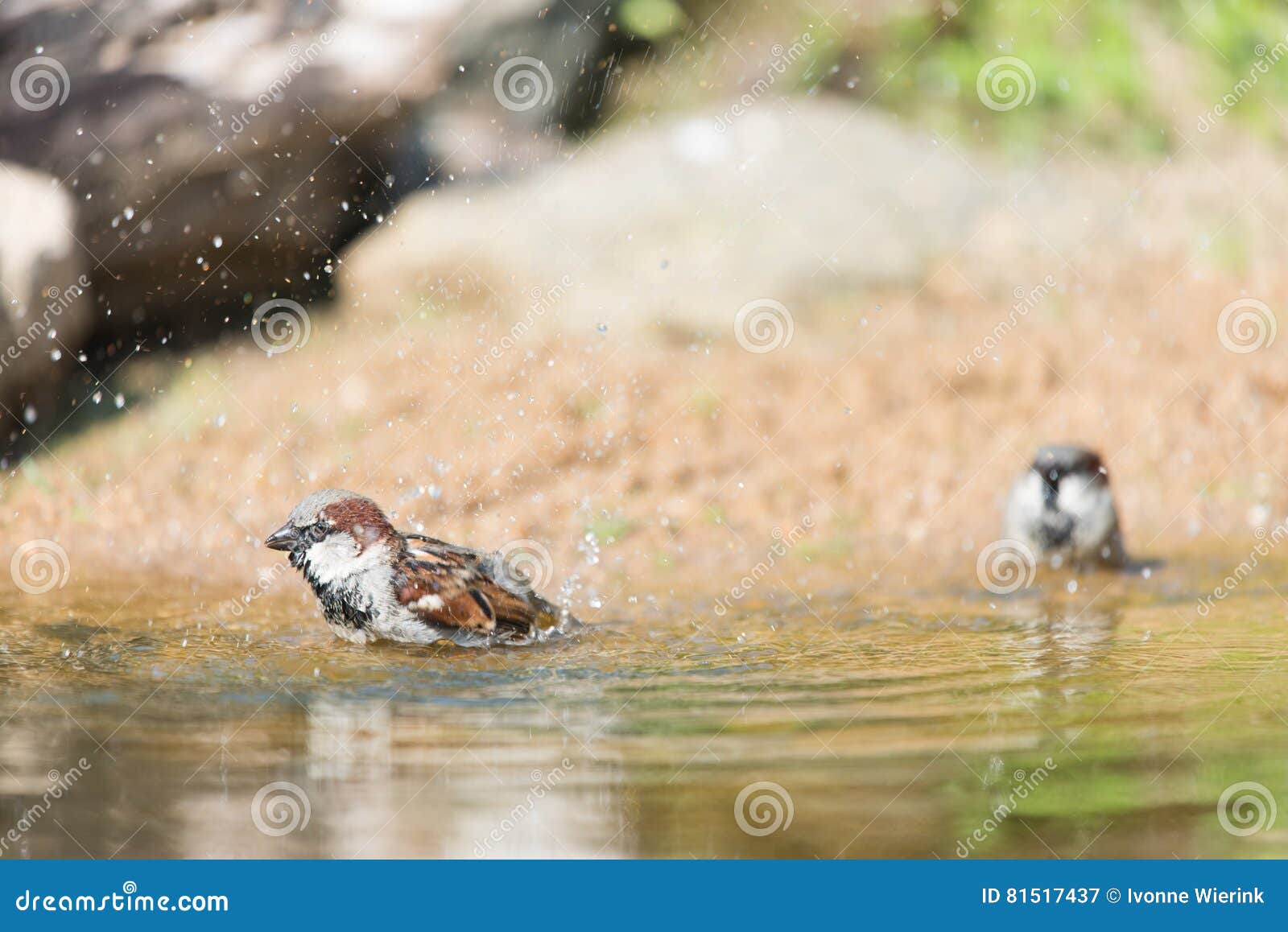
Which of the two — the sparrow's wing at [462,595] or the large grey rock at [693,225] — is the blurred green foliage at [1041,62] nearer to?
the large grey rock at [693,225]

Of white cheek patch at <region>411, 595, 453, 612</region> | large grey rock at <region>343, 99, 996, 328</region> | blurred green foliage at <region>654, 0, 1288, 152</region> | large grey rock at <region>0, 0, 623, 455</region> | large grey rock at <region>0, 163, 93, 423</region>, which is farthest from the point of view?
blurred green foliage at <region>654, 0, 1288, 152</region>

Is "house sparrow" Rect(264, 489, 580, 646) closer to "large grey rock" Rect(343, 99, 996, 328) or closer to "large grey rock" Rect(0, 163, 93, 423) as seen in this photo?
"large grey rock" Rect(0, 163, 93, 423)

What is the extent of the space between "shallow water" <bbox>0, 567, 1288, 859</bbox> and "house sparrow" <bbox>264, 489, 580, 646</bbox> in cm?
13

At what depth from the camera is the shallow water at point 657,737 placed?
3721 mm

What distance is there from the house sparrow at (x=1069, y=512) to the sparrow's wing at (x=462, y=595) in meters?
3.23

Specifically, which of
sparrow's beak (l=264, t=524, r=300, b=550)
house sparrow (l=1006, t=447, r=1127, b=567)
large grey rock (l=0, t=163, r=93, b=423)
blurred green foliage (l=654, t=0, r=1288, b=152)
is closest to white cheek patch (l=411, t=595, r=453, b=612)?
sparrow's beak (l=264, t=524, r=300, b=550)

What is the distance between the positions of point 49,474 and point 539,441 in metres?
3.09

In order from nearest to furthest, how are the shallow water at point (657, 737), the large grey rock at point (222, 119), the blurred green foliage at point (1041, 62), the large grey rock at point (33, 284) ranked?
the shallow water at point (657, 737) → the large grey rock at point (33, 284) → the large grey rock at point (222, 119) → the blurred green foliage at point (1041, 62)

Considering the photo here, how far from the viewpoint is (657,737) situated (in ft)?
15.0

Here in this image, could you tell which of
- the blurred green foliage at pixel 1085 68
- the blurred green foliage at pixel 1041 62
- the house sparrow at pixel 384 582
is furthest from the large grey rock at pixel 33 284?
the blurred green foliage at pixel 1085 68

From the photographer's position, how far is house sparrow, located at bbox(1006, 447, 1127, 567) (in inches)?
314

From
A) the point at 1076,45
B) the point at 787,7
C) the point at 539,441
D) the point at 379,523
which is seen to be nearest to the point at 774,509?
the point at 539,441

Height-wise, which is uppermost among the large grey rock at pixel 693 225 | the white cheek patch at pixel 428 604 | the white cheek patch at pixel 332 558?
the large grey rock at pixel 693 225

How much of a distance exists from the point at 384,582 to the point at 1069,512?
4085 millimetres
